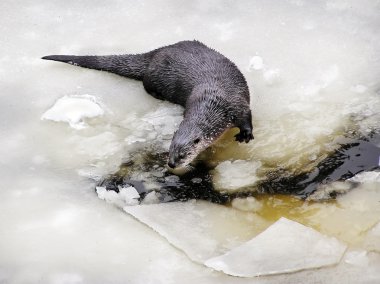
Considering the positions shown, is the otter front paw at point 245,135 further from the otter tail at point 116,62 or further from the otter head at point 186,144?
the otter tail at point 116,62

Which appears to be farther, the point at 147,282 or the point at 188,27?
the point at 188,27

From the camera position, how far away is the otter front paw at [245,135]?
11.5 feet

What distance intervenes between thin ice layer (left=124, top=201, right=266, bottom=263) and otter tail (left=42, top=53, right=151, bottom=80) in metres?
1.26

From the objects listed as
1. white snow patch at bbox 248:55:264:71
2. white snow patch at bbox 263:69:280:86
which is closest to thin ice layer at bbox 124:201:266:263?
white snow patch at bbox 263:69:280:86

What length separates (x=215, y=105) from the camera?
356cm

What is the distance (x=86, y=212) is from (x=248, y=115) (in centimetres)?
105

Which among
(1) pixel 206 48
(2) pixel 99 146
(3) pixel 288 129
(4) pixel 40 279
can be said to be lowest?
(4) pixel 40 279

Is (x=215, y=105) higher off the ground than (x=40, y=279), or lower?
higher

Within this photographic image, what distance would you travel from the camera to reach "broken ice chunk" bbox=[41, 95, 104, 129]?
3.76m

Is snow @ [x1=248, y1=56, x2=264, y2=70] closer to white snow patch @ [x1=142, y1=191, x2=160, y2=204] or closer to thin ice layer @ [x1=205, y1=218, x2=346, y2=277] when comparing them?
white snow patch @ [x1=142, y1=191, x2=160, y2=204]

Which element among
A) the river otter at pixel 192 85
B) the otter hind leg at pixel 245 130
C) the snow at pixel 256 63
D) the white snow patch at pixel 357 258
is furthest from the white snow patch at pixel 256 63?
the white snow patch at pixel 357 258

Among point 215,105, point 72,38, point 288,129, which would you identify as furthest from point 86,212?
point 72,38

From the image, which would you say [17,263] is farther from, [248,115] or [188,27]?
[188,27]

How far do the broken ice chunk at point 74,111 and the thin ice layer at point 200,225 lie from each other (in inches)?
33.0
